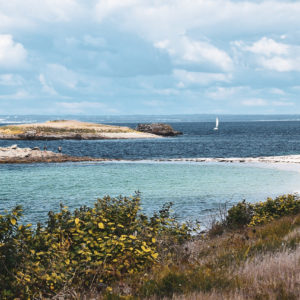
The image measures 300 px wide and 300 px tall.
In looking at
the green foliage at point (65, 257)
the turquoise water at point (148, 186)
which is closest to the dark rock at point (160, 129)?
the turquoise water at point (148, 186)

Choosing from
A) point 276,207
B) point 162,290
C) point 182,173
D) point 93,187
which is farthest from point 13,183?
point 162,290

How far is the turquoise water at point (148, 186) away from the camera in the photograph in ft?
75.1

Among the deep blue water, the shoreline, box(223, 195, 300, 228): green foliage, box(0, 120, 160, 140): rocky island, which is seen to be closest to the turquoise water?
box(223, 195, 300, 228): green foliage

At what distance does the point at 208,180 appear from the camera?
3353cm

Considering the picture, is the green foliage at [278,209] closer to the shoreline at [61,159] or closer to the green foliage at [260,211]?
the green foliage at [260,211]

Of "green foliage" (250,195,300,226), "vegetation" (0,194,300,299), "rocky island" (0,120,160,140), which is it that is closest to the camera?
"vegetation" (0,194,300,299)

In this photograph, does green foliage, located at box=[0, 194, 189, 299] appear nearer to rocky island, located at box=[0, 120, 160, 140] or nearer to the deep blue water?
the deep blue water

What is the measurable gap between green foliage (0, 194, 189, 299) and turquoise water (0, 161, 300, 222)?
11.5 meters

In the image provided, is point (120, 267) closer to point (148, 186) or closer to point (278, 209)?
point (278, 209)

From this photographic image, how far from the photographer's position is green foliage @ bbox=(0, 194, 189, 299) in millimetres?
6406

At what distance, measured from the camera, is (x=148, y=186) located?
30031 mm

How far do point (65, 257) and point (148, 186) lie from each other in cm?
2317

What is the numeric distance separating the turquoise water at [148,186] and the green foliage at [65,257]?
11.5m

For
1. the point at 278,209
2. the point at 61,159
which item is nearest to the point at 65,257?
the point at 278,209
